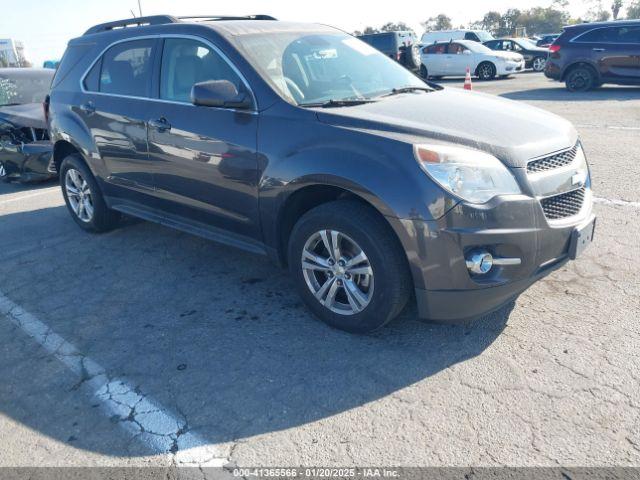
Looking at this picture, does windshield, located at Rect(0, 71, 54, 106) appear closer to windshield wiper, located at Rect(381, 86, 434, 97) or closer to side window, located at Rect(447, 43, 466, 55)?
windshield wiper, located at Rect(381, 86, 434, 97)

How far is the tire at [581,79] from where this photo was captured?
14.6 m

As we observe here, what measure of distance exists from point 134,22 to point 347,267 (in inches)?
131

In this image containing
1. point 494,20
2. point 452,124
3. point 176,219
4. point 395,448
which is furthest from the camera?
point 494,20

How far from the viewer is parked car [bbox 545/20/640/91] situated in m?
13.8

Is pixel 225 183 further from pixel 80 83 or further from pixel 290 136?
pixel 80 83

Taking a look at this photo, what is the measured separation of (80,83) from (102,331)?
2.76 m

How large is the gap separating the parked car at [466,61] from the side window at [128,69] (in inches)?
707

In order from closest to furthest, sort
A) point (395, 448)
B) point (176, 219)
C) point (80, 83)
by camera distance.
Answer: point (395, 448) < point (176, 219) < point (80, 83)

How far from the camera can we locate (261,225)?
374 cm

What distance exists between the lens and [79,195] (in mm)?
5641

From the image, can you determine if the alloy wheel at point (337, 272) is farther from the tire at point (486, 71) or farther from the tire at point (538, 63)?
the tire at point (538, 63)

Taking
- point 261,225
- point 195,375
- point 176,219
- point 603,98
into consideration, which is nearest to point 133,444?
point 195,375

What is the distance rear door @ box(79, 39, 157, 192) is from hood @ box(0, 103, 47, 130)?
284cm

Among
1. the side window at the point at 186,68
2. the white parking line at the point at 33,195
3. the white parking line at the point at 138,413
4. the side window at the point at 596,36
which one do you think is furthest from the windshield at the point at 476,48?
the white parking line at the point at 138,413
